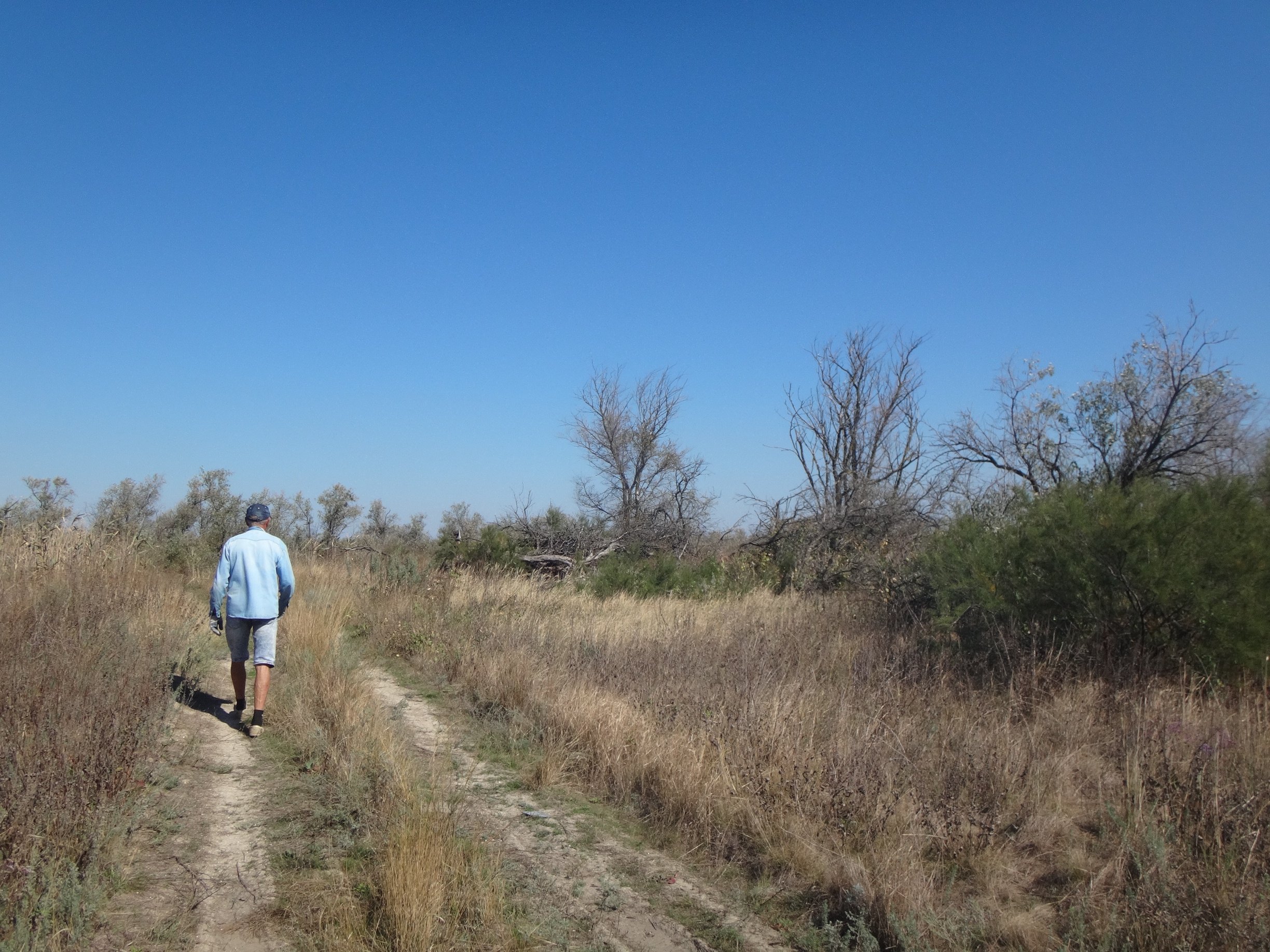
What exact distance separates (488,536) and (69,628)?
12.5 m

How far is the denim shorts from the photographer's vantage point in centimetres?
657

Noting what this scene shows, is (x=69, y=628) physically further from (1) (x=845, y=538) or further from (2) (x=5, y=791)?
(1) (x=845, y=538)

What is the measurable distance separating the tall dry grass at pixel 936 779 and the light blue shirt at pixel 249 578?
2192 millimetres

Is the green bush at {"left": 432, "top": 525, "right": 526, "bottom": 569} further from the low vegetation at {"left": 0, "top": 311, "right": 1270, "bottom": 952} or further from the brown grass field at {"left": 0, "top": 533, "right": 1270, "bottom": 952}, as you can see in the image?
the brown grass field at {"left": 0, "top": 533, "right": 1270, "bottom": 952}

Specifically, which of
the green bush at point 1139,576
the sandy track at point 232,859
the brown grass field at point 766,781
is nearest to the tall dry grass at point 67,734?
the brown grass field at point 766,781

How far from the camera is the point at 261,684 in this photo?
647cm

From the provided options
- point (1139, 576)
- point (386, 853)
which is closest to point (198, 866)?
point (386, 853)

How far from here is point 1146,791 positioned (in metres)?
4.52

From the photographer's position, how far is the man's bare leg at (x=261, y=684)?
21.0ft

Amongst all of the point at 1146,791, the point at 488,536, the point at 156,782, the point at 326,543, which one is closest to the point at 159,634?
the point at 156,782

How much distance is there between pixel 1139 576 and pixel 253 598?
7641 millimetres

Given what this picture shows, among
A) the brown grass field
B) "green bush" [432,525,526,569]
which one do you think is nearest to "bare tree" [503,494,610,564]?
"green bush" [432,525,526,569]

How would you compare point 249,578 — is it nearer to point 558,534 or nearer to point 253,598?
point 253,598

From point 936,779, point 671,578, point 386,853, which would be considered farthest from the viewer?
point 671,578
